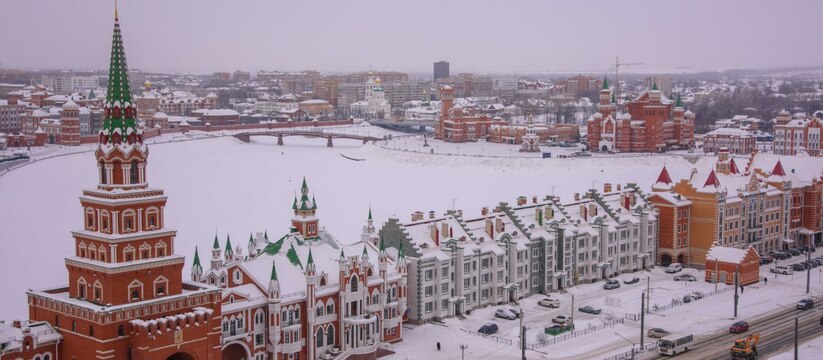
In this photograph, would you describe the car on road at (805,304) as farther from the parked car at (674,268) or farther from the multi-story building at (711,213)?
the multi-story building at (711,213)

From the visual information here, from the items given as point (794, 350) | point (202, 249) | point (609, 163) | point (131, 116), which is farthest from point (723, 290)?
point (609, 163)

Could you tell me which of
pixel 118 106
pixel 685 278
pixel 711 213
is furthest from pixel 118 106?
pixel 711 213

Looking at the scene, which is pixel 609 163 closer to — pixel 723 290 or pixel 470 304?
pixel 723 290

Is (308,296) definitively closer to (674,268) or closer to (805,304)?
(805,304)

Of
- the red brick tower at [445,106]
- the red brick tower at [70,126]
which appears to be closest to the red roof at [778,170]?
the red brick tower at [445,106]

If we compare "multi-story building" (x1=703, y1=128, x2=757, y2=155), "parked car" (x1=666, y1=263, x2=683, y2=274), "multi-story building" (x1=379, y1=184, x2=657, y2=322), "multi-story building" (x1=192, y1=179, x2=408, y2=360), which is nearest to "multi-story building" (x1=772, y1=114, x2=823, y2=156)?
"multi-story building" (x1=703, y1=128, x2=757, y2=155)

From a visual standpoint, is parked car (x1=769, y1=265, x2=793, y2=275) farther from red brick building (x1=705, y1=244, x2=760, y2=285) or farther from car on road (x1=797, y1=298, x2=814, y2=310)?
car on road (x1=797, y1=298, x2=814, y2=310)

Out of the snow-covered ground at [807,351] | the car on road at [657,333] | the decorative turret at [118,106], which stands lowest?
the car on road at [657,333]
